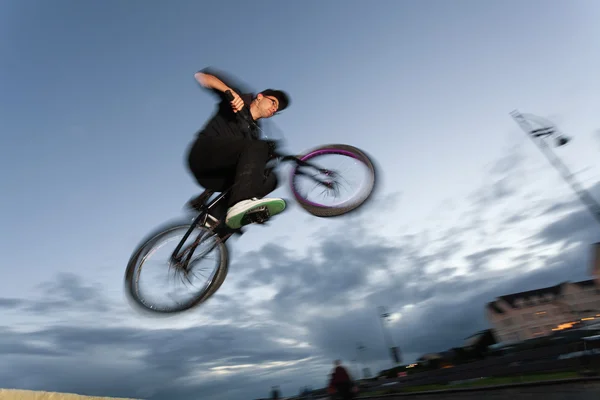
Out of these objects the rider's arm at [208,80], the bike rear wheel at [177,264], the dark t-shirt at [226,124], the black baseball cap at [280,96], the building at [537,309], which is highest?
the building at [537,309]

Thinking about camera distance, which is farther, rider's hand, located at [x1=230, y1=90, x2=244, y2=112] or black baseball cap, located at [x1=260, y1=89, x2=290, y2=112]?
black baseball cap, located at [x1=260, y1=89, x2=290, y2=112]

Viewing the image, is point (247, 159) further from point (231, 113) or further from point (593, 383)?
point (593, 383)

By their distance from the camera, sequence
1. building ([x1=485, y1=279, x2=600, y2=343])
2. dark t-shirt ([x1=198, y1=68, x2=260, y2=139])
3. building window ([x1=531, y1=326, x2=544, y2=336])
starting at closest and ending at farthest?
dark t-shirt ([x1=198, y1=68, x2=260, y2=139])
building window ([x1=531, y1=326, x2=544, y2=336])
building ([x1=485, y1=279, x2=600, y2=343])

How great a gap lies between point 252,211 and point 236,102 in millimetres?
1201

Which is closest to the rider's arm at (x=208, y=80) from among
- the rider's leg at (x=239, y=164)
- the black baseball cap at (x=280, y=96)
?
the rider's leg at (x=239, y=164)

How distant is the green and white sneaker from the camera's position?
13.4ft

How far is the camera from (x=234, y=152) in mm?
4305

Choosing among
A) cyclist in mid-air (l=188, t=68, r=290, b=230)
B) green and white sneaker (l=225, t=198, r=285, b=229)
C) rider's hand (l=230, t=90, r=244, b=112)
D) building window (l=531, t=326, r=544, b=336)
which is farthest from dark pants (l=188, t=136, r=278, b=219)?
building window (l=531, t=326, r=544, b=336)

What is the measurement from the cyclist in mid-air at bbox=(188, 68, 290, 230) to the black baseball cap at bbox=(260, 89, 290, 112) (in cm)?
9

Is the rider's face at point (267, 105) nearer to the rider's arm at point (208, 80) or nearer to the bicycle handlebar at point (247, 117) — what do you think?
the bicycle handlebar at point (247, 117)

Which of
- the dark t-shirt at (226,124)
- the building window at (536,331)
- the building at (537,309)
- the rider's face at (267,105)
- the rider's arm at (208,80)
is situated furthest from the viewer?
the building at (537,309)

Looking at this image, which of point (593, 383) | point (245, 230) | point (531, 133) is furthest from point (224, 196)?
point (531, 133)

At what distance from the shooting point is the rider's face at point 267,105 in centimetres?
455

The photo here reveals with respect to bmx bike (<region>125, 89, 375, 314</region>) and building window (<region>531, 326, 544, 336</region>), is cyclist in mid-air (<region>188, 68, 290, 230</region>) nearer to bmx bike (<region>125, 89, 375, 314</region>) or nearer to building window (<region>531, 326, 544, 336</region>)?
bmx bike (<region>125, 89, 375, 314</region>)
